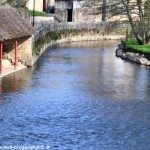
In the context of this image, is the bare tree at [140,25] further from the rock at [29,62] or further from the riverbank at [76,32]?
the rock at [29,62]

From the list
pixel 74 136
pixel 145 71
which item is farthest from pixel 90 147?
pixel 145 71

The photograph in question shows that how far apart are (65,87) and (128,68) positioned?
46.2 ft

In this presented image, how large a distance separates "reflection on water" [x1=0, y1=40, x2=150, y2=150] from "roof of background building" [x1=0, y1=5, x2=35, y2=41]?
3159 millimetres

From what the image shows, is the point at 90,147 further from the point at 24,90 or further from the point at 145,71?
the point at 145,71

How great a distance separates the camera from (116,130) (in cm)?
2716

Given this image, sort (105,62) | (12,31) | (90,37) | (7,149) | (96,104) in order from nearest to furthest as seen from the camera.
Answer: (7,149) → (96,104) → (12,31) → (105,62) → (90,37)

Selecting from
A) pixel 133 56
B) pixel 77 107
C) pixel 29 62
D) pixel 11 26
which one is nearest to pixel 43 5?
pixel 133 56

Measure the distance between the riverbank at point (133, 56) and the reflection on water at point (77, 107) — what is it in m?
2.17

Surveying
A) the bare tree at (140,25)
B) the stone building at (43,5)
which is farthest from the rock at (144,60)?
the stone building at (43,5)

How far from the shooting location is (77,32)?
8900 centimetres

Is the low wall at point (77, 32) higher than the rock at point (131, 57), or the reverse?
the low wall at point (77, 32)

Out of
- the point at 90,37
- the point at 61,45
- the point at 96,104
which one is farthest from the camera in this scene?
the point at 90,37

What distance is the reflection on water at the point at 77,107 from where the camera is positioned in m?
25.4

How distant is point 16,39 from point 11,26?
133 cm
